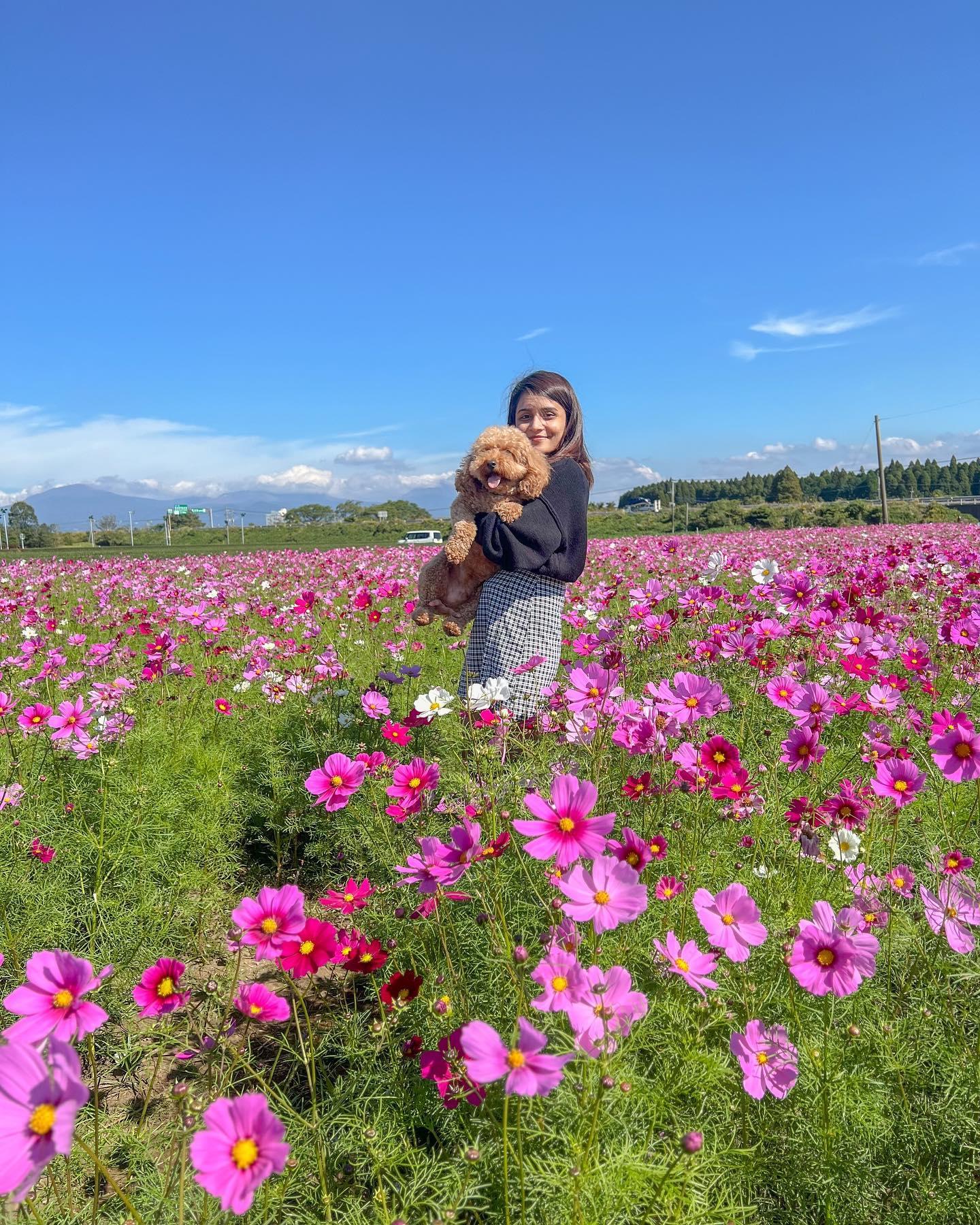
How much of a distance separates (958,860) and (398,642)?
388 centimetres

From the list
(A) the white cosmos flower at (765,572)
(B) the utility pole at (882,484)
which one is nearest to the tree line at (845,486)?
(B) the utility pole at (882,484)

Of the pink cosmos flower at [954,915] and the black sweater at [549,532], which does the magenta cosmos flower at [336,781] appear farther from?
the black sweater at [549,532]

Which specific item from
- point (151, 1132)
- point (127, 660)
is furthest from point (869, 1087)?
point (127, 660)

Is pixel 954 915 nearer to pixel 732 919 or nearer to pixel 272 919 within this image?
pixel 732 919

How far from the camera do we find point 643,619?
3246mm

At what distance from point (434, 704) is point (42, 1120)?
60.3 inches

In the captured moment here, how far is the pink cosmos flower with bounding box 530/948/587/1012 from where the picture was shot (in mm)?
958

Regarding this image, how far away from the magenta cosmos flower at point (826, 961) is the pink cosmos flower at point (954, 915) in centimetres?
37

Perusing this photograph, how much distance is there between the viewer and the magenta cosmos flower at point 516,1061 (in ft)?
2.55

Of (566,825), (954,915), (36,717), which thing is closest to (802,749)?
(954,915)

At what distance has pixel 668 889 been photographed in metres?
1.45

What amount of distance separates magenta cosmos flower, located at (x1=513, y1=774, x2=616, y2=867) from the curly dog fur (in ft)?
5.73

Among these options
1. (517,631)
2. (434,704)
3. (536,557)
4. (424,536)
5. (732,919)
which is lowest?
(732,919)

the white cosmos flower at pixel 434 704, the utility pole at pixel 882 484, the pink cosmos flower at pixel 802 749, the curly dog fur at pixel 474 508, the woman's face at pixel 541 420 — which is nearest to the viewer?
the pink cosmos flower at pixel 802 749
